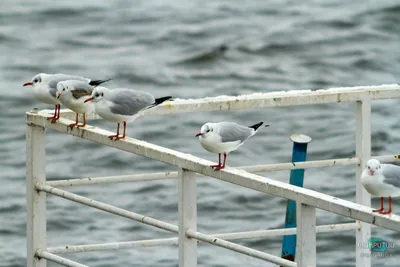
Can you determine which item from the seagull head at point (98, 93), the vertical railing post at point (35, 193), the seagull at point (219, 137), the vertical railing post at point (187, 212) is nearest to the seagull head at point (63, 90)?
the seagull head at point (98, 93)

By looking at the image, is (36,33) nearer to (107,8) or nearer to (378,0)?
(107,8)

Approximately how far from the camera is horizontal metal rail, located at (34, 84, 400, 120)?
215 inches

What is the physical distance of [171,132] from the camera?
16359mm

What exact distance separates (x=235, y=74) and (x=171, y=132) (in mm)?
2604

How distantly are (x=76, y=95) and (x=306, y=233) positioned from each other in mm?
1821

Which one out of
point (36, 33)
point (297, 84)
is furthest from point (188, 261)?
point (36, 33)

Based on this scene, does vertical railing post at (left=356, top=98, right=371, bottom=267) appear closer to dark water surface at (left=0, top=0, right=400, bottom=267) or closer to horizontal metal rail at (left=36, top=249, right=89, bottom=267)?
horizontal metal rail at (left=36, top=249, right=89, bottom=267)

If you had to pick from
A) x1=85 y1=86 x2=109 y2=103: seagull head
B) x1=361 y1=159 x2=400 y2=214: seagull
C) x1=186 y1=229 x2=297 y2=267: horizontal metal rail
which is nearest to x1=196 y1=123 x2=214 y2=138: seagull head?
x1=186 y1=229 x2=297 y2=267: horizontal metal rail

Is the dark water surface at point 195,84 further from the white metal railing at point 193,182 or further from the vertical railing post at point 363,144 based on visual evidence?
the white metal railing at point 193,182

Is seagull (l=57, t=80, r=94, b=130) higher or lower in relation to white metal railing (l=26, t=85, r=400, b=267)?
higher

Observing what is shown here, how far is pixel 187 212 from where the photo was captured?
4621mm

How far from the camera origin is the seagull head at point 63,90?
5535 millimetres

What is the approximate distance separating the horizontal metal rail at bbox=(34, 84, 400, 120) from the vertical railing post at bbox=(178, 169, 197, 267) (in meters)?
0.86

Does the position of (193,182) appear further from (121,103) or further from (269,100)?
(269,100)
